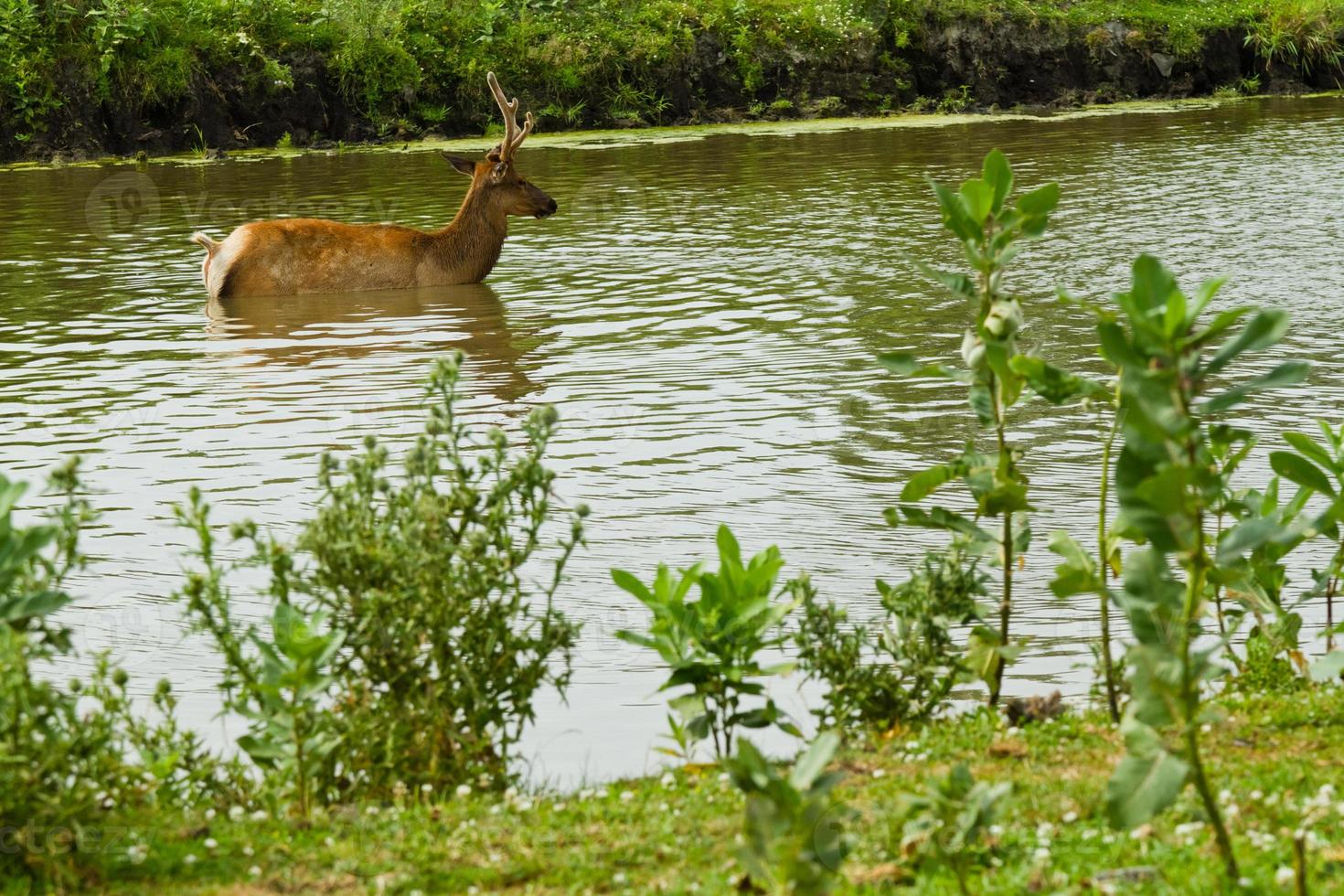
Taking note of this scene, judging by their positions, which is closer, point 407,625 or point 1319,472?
point 407,625

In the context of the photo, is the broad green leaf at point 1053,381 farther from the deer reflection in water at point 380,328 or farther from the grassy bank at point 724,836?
the deer reflection in water at point 380,328

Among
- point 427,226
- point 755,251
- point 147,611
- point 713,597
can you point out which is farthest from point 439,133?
point 713,597

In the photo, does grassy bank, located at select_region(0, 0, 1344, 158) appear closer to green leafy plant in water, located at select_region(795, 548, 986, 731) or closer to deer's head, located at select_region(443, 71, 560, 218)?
deer's head, located at select_region(443, 71, 560, 218)

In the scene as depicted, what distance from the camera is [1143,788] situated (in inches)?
121

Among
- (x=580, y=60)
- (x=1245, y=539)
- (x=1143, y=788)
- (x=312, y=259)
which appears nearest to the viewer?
(x=1143, y=788)

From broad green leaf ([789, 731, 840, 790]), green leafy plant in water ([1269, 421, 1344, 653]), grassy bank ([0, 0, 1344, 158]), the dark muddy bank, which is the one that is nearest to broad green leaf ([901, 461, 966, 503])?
green leafy plant in water ([1269, 421, 1344, 653])

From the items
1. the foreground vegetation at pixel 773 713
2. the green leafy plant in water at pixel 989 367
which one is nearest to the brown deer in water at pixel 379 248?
the foreground vegetation at pixel 773 713

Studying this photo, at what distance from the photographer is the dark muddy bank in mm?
25875

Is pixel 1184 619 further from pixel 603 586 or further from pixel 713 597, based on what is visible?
pixel 603 586

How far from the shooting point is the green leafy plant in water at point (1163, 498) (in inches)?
118

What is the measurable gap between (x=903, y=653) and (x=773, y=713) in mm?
553

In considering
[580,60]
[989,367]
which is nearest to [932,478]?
[989,367]

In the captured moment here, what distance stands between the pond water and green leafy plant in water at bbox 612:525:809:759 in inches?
18.7

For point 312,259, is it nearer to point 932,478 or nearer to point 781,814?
point 932,478
